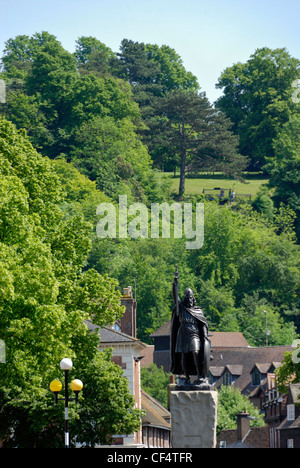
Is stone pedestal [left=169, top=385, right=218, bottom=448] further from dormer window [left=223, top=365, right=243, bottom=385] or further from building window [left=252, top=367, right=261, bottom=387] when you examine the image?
dormer window [left=223, top=365, right=243, bottom=385]

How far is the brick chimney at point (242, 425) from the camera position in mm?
94312

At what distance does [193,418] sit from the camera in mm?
29438

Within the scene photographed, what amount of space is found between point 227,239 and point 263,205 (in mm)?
21460

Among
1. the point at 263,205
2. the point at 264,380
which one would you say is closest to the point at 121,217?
the point at 263,205

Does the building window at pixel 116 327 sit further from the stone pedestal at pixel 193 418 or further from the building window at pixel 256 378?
the building window at pixel 256 378

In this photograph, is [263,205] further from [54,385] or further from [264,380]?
[54,385]

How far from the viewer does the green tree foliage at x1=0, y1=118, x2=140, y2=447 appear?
40594 millimetres

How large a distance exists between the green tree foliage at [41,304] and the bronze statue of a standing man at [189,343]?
10.0 metres

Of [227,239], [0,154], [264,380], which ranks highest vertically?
[0,154]

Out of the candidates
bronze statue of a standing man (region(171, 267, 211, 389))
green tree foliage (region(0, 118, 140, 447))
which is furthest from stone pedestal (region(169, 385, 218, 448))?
green tree foliage (region(0, 118, 140, 447))

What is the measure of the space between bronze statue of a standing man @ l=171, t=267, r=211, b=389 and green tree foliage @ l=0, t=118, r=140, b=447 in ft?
32.9

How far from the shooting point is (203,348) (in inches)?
1199

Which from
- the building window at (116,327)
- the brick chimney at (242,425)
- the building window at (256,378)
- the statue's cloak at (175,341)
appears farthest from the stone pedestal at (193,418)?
the building window at (256,378)

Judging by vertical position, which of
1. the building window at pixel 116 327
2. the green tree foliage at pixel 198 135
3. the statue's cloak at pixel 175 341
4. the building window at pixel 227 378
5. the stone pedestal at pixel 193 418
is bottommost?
the building window at pixel 227 378
